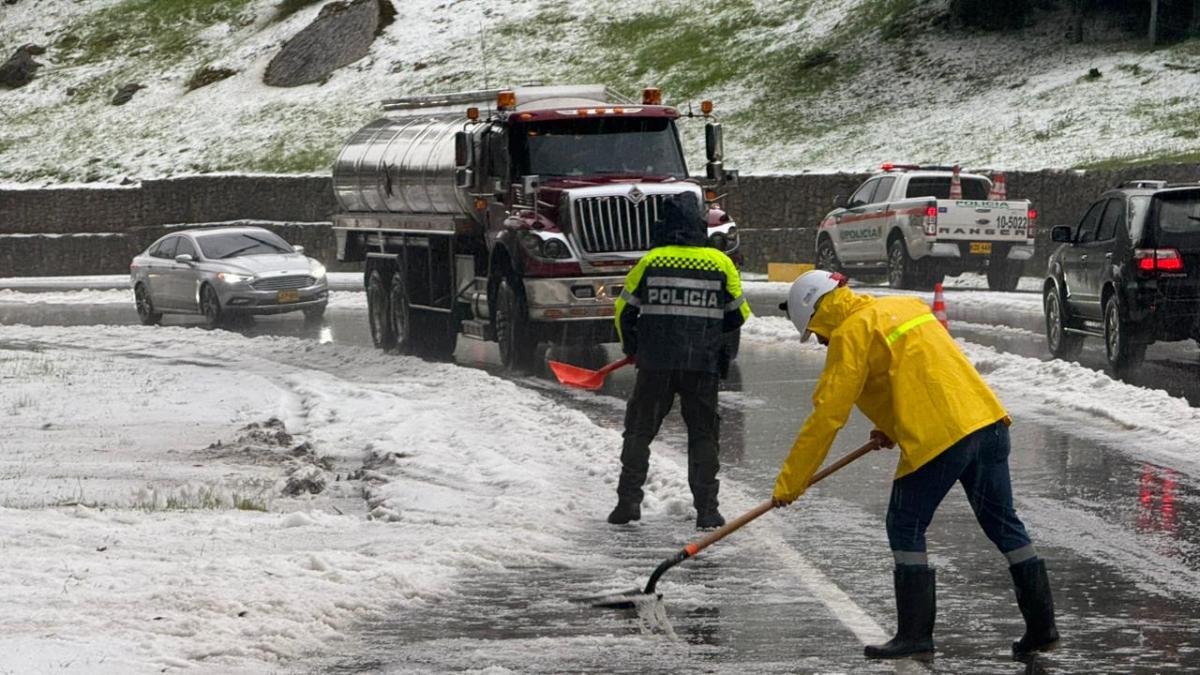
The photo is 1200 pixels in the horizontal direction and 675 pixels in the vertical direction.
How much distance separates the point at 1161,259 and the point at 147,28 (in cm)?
5957

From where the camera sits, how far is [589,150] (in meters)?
20.5

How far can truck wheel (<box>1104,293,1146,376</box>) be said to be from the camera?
61.5 ft

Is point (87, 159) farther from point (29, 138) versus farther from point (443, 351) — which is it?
point (443, 351)

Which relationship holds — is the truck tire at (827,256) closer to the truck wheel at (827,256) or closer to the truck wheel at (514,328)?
the truck wheel at (827,256)

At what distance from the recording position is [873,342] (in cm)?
745

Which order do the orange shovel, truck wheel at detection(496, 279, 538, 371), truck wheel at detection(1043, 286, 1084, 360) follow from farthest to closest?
1. truck wheel at detection(1043, 286, 1084, 360)
2. truck wheel at detection(496, 279, 538, 371)
3. the orange shovel

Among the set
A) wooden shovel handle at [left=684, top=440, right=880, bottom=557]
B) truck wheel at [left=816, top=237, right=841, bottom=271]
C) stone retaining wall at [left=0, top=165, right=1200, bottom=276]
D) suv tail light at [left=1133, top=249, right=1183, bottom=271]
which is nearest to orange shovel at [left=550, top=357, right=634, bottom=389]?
wooden shovel handle at [left=684, top=440, right=880, bottom=557]

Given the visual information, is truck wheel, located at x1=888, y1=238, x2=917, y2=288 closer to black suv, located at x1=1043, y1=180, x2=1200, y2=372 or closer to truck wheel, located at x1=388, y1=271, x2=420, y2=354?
truck wheel, located at x1=388, y1=271, x2=420, y2=354

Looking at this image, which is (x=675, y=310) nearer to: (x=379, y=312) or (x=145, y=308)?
(x=379, y=312)

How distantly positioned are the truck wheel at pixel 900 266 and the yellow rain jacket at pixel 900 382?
24654 mm

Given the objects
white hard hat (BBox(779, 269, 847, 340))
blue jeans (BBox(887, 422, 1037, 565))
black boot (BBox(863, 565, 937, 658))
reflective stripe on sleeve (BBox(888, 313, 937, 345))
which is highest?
white hard hat (BBox(779, 269, 847, 340))

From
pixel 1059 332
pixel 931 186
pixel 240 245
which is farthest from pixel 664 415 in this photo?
pixel 931 186

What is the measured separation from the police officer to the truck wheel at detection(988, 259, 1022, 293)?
22061mm

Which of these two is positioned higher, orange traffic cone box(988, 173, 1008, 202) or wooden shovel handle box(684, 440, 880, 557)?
wooden shovel handle box(684, 440, 880, 557)
